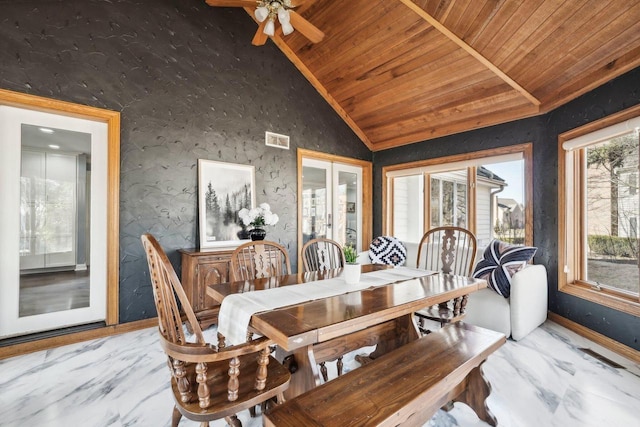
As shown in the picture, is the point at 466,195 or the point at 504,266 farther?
the point at 466,195

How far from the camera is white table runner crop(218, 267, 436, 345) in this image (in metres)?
1.35

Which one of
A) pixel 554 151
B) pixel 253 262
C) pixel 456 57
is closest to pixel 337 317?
pixel 253 262

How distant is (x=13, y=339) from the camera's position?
2.51 metres

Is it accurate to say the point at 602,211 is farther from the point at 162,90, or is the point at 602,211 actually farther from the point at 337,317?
the point at 162,90

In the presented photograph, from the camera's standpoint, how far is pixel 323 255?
8.91 feet

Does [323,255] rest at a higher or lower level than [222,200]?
lower

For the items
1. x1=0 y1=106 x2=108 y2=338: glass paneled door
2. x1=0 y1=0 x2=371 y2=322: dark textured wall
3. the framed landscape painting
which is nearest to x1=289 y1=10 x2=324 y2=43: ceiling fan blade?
x1=0 y1=0 x2=371 y2=322: dark textured wall

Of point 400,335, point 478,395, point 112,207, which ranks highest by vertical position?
point 112,207

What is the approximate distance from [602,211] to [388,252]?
2.19 meters

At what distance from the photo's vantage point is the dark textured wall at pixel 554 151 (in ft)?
8.22

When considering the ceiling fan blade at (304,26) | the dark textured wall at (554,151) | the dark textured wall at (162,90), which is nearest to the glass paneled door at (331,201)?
the dark textured wall at (162,90)

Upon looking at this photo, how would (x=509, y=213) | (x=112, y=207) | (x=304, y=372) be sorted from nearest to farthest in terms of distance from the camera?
(x=304, y=372)
(x=112, y=207)
(x=509, y=213)

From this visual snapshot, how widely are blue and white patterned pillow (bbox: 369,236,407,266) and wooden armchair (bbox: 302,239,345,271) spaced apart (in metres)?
1.38

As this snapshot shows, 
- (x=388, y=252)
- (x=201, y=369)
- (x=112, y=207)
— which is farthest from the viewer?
(x=388, y=252)
